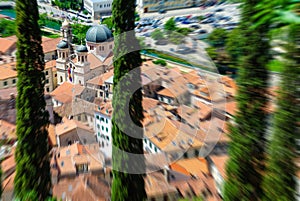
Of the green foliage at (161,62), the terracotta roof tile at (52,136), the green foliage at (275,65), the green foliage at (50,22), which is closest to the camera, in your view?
the green foliage at (275,65)

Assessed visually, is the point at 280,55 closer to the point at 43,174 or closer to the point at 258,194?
the point at 258,194

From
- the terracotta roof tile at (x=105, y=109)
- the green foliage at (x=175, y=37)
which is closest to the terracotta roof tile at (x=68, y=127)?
the terracotta roof tile at (x=105, y=109)

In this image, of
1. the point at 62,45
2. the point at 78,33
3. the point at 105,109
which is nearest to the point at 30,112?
the point at 105,109

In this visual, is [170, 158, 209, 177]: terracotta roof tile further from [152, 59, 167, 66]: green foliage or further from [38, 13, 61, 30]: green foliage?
[38, 13, 61, 30]: green foliage

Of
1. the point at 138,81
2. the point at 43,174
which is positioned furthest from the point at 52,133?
the point at 138,81

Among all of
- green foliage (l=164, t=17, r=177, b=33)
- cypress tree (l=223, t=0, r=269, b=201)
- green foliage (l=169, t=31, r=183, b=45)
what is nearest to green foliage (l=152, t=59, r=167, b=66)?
green foliage (l=169, t=31, r=183, b=45)

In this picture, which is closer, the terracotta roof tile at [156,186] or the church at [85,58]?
the terracotta roof tile at [156,186]

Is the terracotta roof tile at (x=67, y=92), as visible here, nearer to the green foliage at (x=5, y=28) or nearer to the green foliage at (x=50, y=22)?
the green foliage at (x=5, y=28)

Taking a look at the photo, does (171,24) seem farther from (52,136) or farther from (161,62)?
(52,136)
